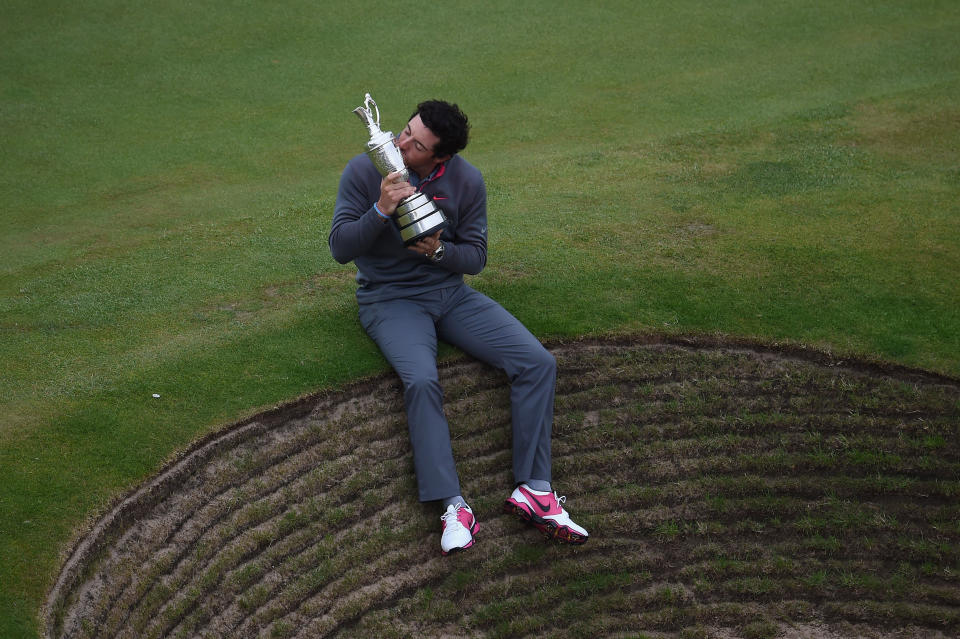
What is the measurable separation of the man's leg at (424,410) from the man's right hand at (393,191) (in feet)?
3.51

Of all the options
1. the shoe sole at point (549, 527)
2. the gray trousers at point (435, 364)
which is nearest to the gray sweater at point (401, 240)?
the gray trousers at point (435, 364)

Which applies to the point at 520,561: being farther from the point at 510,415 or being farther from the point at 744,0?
the point at 744,0

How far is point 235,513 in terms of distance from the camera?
249 inches

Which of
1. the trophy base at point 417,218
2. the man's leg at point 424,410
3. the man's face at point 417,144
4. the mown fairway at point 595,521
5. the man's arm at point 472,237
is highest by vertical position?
the man's face at point 417,144

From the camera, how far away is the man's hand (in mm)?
6168

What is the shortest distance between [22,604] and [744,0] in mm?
15460

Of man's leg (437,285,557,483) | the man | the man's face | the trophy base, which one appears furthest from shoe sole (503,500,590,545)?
the man's face

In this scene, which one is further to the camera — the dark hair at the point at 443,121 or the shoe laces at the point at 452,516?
the dark hair at the point at 443,121

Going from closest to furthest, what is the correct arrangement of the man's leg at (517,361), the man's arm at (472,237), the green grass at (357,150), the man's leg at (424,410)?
the man's leg at (424,410) → the man's leg at (517,361) → the man's arm at (472,237) → the green grass at (357,150)

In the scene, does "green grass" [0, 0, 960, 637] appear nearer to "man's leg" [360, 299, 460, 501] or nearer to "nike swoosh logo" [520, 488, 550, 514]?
"man's leg" [360, 299, 460, 501]

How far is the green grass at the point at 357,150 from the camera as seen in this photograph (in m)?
7.07

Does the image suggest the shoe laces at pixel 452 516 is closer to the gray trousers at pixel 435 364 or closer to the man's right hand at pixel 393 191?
the gray trousers at pixel 435 364

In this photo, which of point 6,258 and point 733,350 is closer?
point 733,350

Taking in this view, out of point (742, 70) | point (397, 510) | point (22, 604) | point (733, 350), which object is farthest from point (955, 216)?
point (22, 604)
